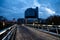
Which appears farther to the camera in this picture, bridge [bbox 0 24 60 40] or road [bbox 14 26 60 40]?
road [bbox 14 26 60 40]

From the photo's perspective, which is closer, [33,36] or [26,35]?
[33,36]

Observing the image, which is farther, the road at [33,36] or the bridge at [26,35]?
the road at [33,36]
